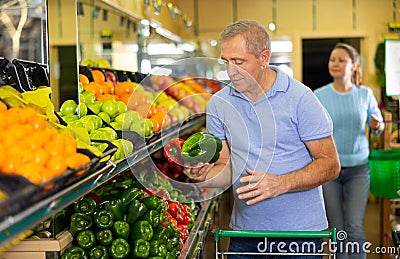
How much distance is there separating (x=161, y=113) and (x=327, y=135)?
3.65ft

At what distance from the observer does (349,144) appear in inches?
197

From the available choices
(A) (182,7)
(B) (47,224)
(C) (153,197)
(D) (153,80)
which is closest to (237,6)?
(A) (182,7)

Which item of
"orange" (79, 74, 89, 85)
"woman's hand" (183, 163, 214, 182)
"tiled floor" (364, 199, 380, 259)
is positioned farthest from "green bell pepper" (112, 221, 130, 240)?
"tiled floor" (364, 199, 380, 259)

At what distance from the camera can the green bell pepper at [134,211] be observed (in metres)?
2.95

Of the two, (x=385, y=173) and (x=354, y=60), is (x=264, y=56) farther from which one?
(x=354, y=60)

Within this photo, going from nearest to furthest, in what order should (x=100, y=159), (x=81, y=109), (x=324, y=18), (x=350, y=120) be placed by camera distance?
(x=100, y=159) < (x=81, y=109) < (x=350, y=120) < (x=324, y=18)

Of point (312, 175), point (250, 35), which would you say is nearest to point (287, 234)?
point (312, 175)

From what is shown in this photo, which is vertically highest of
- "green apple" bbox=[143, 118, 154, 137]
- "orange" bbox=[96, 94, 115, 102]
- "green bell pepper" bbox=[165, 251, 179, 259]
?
"orange" bbox=[96, 94, 115, 102]

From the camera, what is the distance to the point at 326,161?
286cm

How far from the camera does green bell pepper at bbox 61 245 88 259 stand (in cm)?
248

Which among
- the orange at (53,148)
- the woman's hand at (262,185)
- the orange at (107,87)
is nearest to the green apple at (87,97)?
the orange at (107,87)

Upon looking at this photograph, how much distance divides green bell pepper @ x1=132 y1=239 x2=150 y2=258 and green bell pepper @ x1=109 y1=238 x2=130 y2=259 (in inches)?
1.9

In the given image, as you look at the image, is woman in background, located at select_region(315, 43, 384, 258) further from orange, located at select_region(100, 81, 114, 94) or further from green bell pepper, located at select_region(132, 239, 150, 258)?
green bell pepper, located at select_region(132, 239, 150, 258)

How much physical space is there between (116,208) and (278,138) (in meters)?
0.79
